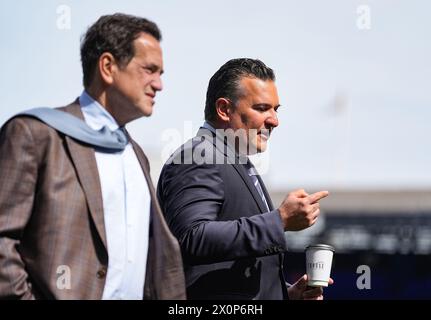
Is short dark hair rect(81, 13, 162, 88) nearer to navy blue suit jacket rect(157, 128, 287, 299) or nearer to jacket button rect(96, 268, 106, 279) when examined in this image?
jacket button rect(96, 268, 106, 279)

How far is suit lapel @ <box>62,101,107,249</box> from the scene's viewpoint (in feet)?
12.6

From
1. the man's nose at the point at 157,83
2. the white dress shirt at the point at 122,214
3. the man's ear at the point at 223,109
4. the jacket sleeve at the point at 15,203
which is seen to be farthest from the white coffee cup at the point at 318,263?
the jacket sleeve at the point at 15,203

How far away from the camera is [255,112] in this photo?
5047mm

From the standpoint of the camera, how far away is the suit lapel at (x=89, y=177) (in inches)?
151

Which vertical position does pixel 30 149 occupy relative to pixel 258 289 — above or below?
above

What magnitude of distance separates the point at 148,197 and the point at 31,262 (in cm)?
53

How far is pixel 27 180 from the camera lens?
3.76 meters

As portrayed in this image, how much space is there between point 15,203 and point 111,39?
743 millimetres

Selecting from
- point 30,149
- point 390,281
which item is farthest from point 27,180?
point 390,281

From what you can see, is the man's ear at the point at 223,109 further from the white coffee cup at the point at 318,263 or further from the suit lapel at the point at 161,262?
the suit lapel at the point at 161,262

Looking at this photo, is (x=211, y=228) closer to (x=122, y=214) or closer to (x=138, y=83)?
(x=122, y=214)
